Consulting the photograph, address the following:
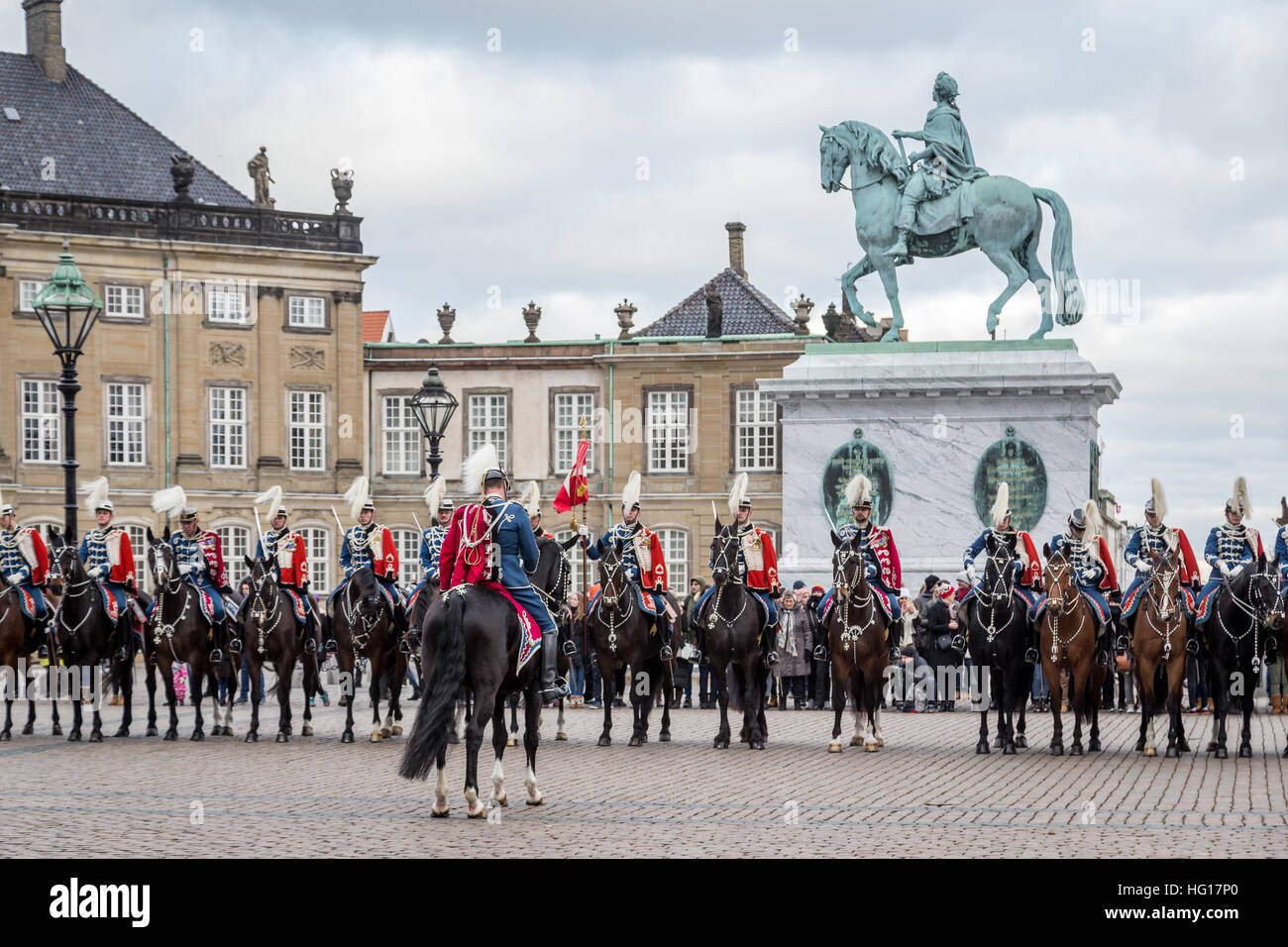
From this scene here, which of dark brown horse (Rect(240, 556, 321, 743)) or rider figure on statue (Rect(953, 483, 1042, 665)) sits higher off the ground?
rider figure on statue (Rect(953, 483, 1042, 665))

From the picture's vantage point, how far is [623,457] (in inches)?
2319

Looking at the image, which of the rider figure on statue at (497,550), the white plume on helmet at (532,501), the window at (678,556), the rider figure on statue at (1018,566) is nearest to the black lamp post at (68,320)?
the white plume on helmet at (532,501)

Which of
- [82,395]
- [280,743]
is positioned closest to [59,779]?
[280,743]

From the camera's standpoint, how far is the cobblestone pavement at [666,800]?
11648mm

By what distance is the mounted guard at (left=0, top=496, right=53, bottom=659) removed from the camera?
2136 centimetres

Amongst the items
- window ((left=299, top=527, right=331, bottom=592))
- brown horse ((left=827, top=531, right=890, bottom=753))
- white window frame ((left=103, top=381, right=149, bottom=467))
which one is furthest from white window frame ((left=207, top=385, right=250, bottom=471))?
brown horse ((left=827, top=531, right=890, bottom=753))

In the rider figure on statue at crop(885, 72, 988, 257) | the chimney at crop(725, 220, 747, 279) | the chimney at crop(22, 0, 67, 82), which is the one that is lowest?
the rider figure on statue at crop(885, 72, 988, 257)

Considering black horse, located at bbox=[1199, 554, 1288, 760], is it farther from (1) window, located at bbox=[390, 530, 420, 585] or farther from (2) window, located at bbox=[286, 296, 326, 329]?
(2) window, located at bbox=[286, 296, 326, 329]

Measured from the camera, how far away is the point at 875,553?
19.2 meters

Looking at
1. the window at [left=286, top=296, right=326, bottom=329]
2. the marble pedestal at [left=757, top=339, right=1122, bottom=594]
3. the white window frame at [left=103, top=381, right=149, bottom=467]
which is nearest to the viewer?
the marble pedestal at [left=757, top=339, right=1122, bottom=594]

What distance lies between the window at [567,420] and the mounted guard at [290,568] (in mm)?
37842

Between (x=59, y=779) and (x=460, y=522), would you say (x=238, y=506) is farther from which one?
(x=460, y=522)

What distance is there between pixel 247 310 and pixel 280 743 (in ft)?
126

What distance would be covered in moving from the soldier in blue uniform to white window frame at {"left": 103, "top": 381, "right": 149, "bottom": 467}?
42.8m
